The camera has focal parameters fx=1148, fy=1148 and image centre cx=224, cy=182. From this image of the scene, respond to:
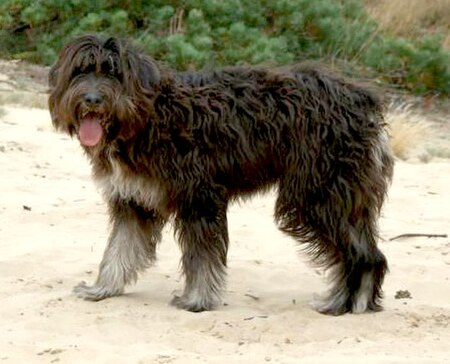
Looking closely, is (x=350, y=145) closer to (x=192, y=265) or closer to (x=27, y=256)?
(x=192, y=265)

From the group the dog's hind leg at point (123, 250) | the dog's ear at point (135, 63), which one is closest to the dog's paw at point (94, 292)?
the dog's hind leg at point (123, 250)

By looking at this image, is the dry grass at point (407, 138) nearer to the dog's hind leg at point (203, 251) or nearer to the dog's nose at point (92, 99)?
the dog's hind leg at point (203, 251)

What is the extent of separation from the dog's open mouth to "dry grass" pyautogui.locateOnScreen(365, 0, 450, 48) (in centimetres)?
1415

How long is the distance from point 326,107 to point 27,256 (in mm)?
2360

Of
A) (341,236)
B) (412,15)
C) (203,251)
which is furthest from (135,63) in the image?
(412,15)

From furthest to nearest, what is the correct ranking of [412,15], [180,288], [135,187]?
[412,15] → [180,288] → [135,187]

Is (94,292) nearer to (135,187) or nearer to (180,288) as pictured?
(180,288)

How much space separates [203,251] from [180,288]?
30.1 inches

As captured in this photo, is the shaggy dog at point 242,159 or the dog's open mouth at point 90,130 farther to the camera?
the shaggy dog at point 242,159

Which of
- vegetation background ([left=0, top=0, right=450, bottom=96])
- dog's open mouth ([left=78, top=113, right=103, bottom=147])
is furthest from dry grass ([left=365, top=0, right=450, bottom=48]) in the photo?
dog's open mouth ([left=78, top=113, right=103, bottom=147])

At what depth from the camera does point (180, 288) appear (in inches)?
285

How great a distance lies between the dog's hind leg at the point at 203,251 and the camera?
6.52 meters

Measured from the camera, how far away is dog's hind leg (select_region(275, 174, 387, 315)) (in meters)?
6.59

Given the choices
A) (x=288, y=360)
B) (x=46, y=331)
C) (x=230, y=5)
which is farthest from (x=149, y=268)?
A: (x=230, y=5)
